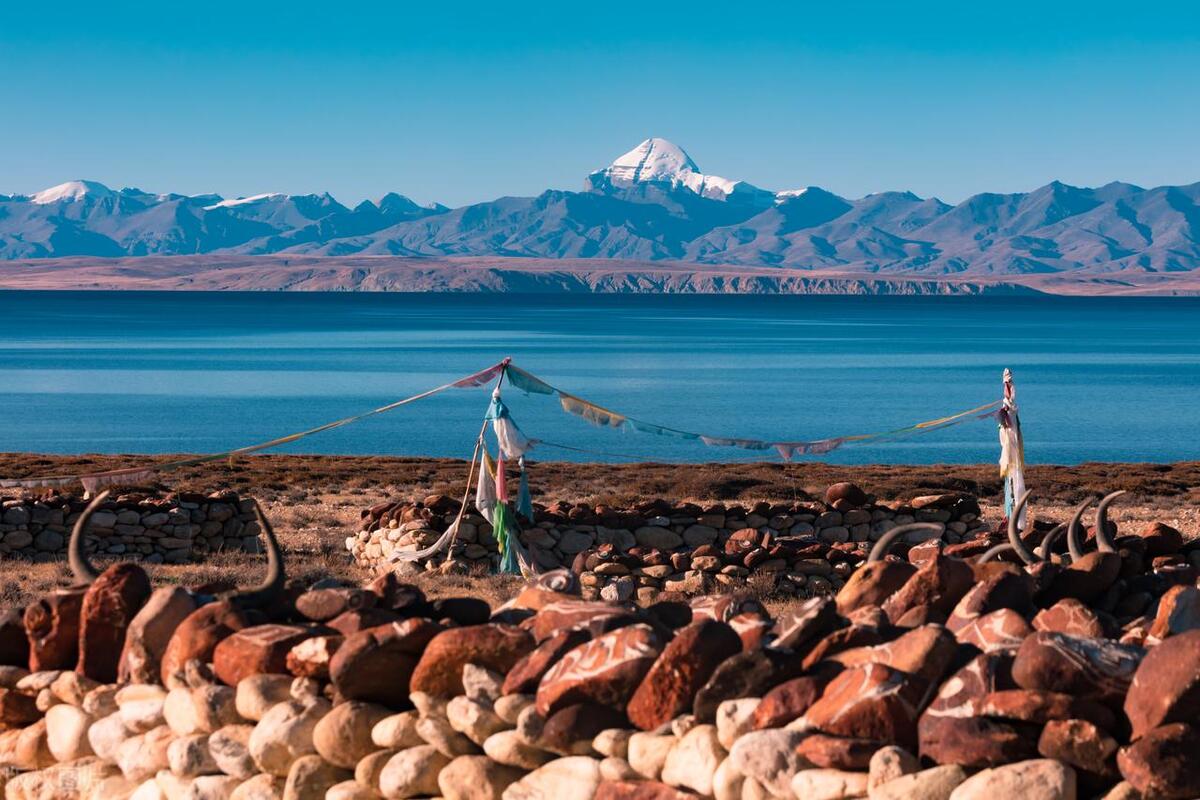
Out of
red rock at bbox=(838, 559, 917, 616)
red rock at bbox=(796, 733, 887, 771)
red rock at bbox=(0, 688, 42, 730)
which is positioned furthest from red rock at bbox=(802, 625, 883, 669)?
red rock at bbox=(0, 688, 42, 730)

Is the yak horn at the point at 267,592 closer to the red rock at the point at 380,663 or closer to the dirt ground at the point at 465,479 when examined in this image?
the red rock at the point at 380,663

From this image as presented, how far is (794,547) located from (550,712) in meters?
10.9

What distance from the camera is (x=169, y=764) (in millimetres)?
6668

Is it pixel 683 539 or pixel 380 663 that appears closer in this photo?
pixel 380 663

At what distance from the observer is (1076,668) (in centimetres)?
527

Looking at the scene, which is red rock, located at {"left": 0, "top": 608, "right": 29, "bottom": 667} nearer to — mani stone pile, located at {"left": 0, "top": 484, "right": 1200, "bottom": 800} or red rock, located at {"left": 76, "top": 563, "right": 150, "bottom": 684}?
mani stone pile, located at {"left": 0, "top": 484, "right": 1200, "bottom": 800}

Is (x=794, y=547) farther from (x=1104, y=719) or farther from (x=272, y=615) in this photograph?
(x=1104, y=719)

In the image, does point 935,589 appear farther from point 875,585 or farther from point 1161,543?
point 1161,543

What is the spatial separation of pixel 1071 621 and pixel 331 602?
10.5 ft

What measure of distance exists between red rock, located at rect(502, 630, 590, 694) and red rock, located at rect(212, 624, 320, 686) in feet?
3.16

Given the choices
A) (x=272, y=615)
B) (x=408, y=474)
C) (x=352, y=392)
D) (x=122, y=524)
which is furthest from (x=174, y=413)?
(x=272, y=615)

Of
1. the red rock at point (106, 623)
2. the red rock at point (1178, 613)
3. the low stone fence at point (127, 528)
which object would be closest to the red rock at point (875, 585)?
the red rock at point (1178, 613)

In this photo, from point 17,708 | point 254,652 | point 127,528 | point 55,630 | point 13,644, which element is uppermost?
point 254,652

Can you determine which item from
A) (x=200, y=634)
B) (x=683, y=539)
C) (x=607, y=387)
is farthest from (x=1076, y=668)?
(x=607, y=387)
